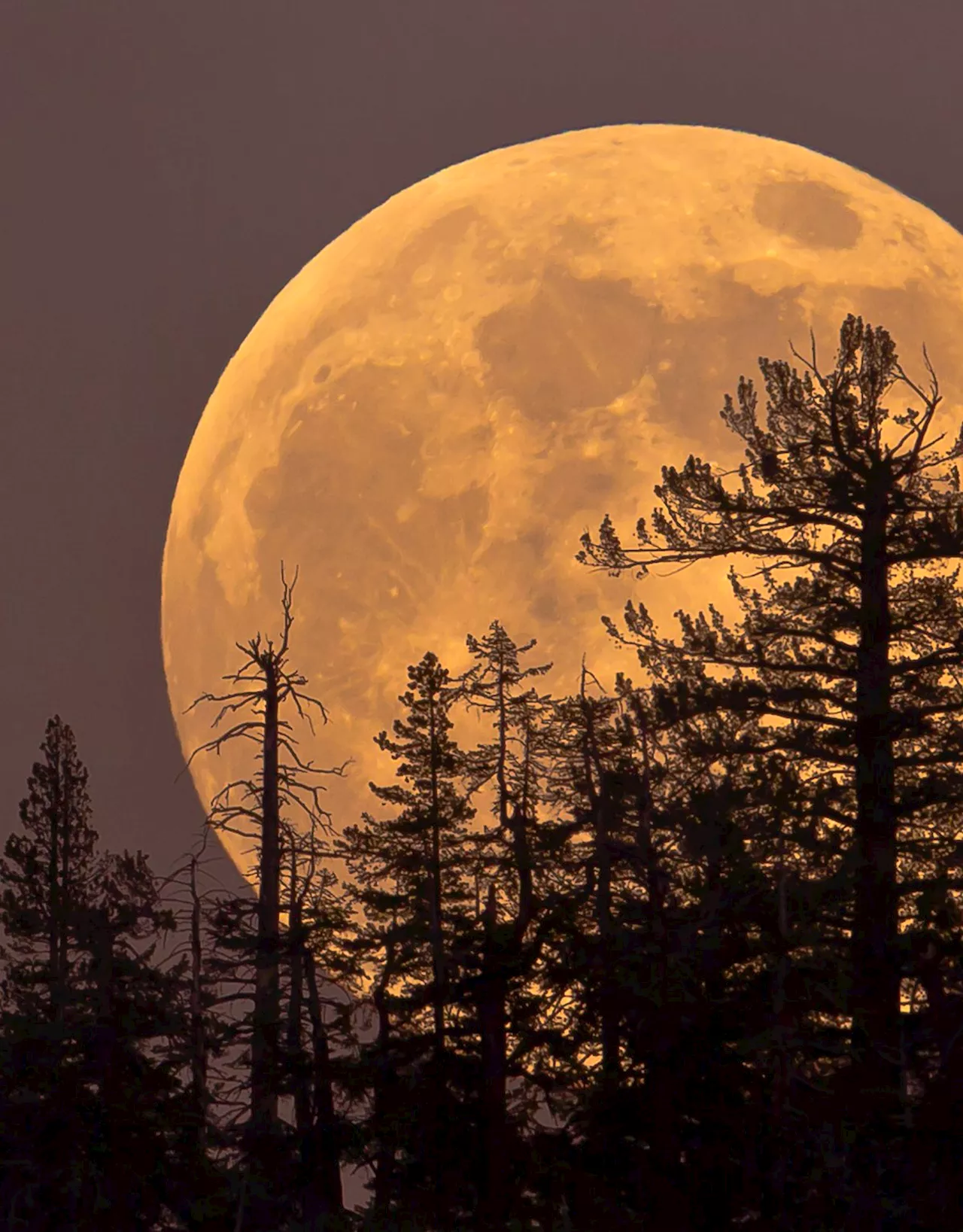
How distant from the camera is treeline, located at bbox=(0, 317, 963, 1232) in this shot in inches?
824

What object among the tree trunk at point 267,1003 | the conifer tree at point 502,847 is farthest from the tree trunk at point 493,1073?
the tree trunk at point 267,1003

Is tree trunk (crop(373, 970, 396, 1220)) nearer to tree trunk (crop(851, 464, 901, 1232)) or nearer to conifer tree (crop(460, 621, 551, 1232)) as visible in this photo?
conifer tree (crop(460, 621, 551, 1232))

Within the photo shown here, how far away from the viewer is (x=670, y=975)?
21688 mm

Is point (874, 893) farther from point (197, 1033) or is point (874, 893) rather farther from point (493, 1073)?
point (197, 1033)

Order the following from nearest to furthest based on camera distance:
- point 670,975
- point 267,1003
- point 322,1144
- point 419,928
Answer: point 670,975
point 322,1144
point 267,1003
point 419,928

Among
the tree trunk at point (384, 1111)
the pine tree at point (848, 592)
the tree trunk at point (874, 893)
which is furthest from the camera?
the tree trunk at point (384, 1111)

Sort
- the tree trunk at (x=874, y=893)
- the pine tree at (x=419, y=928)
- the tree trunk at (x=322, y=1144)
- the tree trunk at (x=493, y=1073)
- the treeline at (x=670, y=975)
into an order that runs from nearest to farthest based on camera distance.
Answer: the tree trunk at (x=874, y=893)
the treeline at (x=670, y=975)
the tree trunk at (x=493, y=1073)
the pine tree at (x=419, y=928)
the tree trunk at (x=322, y=1144)

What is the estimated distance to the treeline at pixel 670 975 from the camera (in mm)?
20938

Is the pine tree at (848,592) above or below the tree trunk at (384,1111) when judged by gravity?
above

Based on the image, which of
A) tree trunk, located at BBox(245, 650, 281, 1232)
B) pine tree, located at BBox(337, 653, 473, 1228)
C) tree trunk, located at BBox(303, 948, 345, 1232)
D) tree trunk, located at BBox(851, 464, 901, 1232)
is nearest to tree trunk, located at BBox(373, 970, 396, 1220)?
pine tree, located at BBox(337, 653, 473, 1228)

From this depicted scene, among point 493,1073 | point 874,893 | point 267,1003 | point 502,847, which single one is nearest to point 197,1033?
point 267,1003

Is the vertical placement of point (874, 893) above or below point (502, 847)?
below

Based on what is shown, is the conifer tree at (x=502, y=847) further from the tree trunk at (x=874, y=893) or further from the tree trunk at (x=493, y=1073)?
the tree trunk at (x=874, y=893)

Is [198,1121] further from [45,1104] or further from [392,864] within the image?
[392,864]
